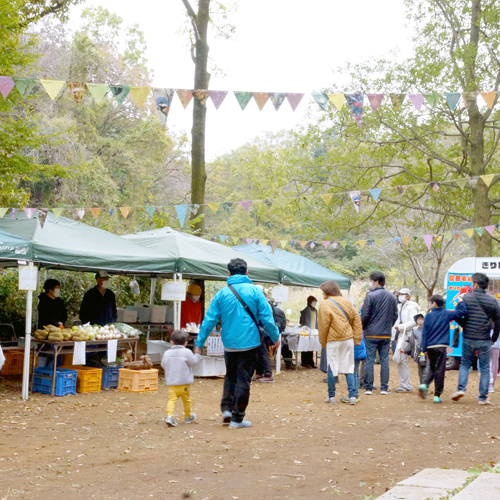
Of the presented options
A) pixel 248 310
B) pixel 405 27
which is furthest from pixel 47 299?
pixel 405 27

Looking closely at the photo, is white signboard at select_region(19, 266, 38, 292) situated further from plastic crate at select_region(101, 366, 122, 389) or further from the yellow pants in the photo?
the yellow pants

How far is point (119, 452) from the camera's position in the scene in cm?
544

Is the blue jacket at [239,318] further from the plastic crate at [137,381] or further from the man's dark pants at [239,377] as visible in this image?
the plastic crate at [137,381]

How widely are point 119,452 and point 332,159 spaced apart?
48.1 ft

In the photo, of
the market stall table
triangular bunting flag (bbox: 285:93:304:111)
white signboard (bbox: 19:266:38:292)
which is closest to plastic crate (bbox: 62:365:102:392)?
the market stall table

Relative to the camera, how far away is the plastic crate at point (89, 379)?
9.29 metres

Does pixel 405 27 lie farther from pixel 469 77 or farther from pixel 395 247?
pixel 395 247

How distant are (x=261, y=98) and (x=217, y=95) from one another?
635mm

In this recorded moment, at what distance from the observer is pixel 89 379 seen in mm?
9352

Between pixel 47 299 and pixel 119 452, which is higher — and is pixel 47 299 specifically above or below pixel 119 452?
above

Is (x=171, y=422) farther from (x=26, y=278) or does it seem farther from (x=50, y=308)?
(x=50, y=308)

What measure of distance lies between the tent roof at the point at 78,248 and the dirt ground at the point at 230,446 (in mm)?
1889

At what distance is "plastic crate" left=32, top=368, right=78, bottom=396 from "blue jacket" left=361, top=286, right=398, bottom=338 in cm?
428

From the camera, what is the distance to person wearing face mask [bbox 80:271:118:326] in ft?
34.3
